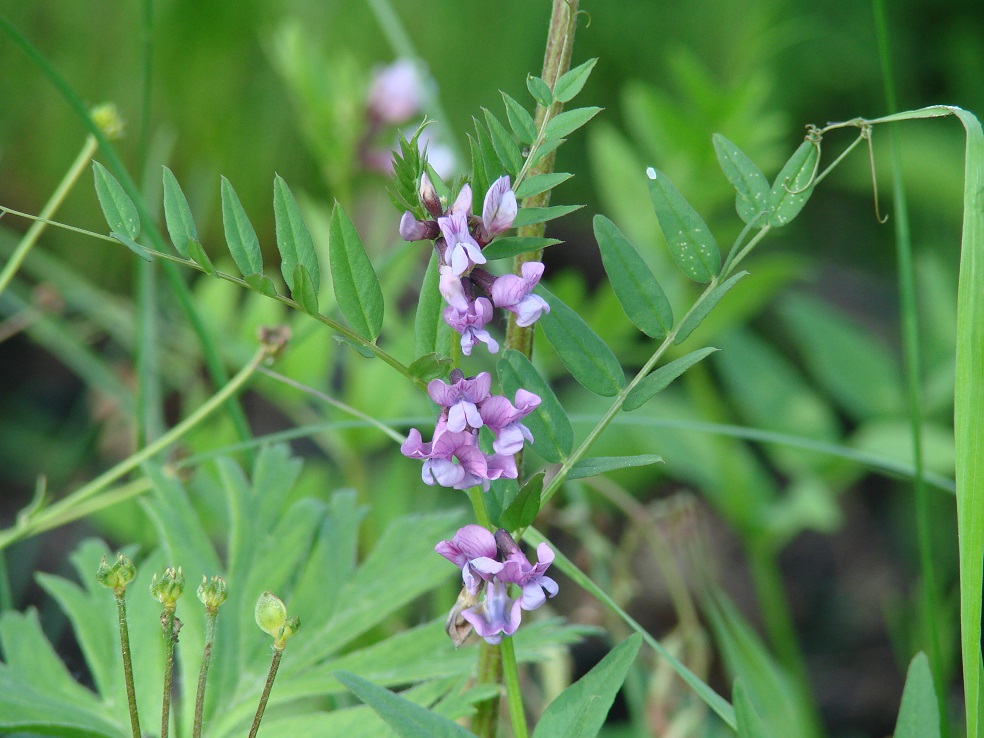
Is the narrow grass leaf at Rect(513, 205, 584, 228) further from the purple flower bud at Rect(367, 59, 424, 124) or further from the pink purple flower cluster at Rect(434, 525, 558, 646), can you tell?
the purple flower bud at Rect(367, 59, 424, 124)

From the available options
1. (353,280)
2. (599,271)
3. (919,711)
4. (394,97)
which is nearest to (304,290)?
(353,280)

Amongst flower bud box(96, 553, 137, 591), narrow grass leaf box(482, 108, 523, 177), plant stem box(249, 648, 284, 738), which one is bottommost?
plant stem box(249, 648, 284, 738)

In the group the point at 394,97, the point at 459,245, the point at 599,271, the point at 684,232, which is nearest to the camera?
the point at 459,245

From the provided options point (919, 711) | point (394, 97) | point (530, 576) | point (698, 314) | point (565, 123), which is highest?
point (394, 97)

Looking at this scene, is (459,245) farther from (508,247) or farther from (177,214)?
(177,214)

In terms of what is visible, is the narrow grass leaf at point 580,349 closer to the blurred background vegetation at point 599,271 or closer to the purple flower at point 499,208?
the purple flower at point 499,208

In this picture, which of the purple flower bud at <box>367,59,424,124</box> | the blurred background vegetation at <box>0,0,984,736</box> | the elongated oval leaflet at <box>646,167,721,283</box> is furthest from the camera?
the purple flower bud at <box>367,59,424,124</box>

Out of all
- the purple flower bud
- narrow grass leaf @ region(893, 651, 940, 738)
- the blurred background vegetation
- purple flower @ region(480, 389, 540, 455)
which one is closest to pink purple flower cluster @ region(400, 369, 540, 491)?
purple flower @ region(480, 389, 540, 455)
